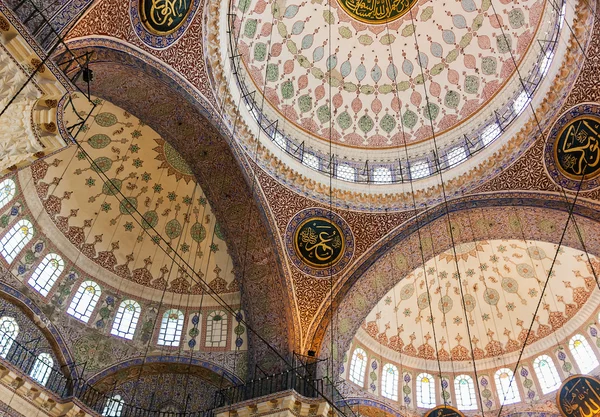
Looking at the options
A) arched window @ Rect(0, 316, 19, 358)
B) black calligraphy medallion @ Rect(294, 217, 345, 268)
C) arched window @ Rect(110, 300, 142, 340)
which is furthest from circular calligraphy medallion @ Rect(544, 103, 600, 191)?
arched window @ Rect(0, 316, 19, 358)

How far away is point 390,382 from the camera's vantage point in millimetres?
13227

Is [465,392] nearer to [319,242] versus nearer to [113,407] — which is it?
[319,242]

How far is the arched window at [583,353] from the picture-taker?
38.9ft

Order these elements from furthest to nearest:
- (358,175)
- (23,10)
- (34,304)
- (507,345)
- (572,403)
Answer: (507,345) < (358,175) < (572,403) < (34,304) < (23,10)

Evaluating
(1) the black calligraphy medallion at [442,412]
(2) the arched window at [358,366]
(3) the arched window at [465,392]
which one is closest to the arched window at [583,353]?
(3) the arched window at [465,392]

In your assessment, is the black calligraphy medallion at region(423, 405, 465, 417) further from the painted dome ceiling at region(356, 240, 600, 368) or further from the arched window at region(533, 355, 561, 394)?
the arched window at region(533, 355, 561, 394)

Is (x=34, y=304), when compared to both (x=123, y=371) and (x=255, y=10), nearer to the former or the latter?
(x=123, y=371)

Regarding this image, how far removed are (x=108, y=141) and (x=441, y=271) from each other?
29.8 feet

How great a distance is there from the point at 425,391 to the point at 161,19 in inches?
427

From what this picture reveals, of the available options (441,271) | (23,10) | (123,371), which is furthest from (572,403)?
(23,10)

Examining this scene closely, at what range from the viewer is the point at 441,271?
13867 millimetres

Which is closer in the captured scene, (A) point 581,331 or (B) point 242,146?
(B) point 242,146

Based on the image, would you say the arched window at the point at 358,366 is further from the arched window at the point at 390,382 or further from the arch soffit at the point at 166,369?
the arch soffit at the point at 166,369

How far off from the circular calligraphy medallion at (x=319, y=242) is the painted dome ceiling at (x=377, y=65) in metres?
2.24
